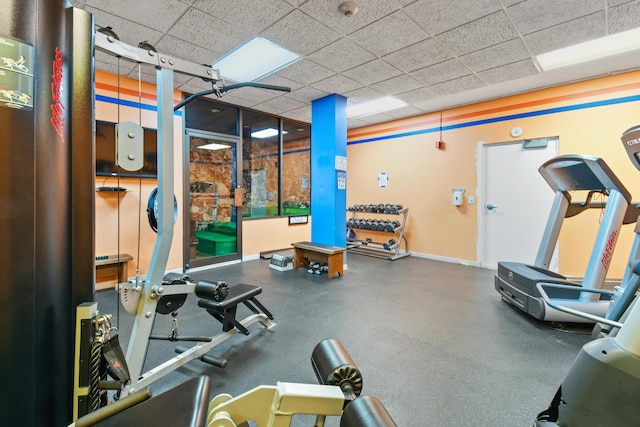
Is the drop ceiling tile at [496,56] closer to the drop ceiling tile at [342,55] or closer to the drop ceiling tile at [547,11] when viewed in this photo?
the drop ceiling tile at [547,11]

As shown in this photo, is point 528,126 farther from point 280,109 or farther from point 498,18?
point 280,109

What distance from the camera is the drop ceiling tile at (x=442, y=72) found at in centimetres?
366

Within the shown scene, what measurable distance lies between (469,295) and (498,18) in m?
3.00

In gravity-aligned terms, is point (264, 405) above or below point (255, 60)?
below

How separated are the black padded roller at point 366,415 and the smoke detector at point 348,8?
9.31 feet

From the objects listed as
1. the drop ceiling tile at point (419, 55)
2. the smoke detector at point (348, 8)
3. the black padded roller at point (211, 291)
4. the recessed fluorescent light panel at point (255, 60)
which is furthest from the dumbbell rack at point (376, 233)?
the black padded roller at point (211, 291)

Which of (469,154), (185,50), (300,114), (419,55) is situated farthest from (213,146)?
(469,154)

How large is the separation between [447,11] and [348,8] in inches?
35.3

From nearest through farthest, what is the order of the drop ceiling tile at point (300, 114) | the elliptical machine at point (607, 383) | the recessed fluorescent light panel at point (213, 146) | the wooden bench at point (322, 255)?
the elliptical machine at point (607, 383) → the wooden bench at point (322, 255) → the recessed fluorescent light panel at point (213, 146) → the drop ceiling tile at point (300, 114)

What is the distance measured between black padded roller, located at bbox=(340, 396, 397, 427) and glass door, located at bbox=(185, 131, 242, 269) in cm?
436

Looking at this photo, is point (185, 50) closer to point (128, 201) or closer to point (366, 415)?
point (128, 201)

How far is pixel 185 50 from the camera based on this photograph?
327 cm

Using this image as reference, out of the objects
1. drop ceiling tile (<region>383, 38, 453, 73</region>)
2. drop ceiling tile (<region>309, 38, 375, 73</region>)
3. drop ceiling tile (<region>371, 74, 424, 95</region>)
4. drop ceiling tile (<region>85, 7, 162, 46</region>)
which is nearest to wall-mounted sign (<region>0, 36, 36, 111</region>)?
drop ceiling tile (<region>85, 7, 162, 46</region>)

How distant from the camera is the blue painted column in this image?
4.79 meters
